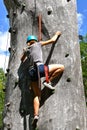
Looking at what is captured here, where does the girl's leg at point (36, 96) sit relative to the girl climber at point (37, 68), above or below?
below

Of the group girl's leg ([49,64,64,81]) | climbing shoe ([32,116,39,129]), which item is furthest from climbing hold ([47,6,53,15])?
climbing shoe ([32,116,39,129])

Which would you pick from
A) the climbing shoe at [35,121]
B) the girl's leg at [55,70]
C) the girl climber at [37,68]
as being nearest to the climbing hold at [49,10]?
the girl climber at [37,68]

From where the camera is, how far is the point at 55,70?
16.2 feet

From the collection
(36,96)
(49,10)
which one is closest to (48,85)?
(36,96)

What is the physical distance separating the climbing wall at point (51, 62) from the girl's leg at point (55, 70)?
0.28 feet

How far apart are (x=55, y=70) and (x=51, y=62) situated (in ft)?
0.79

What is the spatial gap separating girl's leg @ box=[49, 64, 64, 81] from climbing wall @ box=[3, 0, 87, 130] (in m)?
0.09

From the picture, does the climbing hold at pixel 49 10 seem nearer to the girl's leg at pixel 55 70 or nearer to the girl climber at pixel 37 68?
the girl climber at pixel 37 68

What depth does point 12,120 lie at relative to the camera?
198 inches

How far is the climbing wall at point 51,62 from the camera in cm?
480

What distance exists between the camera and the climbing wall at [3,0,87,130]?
189 inches

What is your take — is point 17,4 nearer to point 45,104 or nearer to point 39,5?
point 39,5

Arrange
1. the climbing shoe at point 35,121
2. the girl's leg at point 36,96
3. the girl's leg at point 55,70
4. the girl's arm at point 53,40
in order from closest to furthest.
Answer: the climbing shoe at point 35,121 < the girl's leg at point 36,96 < the girl's leg at point 55,70 < the girl's arm at point 53,40

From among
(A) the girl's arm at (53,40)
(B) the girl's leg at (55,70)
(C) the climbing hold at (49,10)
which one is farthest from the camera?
(C) the climbing hold at (49,10)
